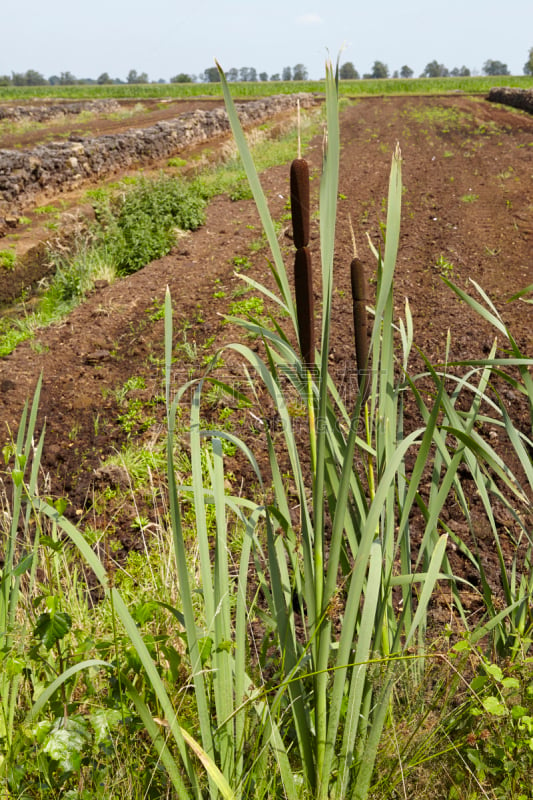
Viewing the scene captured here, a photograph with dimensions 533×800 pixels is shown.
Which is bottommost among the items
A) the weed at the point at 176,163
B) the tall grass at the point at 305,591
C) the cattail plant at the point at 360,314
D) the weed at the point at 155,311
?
the weed at the point at 155,311

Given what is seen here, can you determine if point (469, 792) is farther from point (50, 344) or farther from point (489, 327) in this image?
point (50, 344)

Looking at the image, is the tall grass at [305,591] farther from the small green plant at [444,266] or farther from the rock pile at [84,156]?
the rock pile at [84,156]

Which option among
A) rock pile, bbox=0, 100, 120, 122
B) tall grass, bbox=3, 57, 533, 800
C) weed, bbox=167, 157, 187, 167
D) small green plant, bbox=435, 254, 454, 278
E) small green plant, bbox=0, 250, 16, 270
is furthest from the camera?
rock pile, bbox=0, 100, 120, 122

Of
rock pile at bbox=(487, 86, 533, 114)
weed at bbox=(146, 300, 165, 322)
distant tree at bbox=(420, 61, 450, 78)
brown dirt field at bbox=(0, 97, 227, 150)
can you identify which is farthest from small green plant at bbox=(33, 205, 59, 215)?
distant tree at bbox=(420, 61, 450, 78)

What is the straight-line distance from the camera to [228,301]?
5.88m

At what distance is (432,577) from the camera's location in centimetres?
127

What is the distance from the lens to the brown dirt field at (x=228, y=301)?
405 cm

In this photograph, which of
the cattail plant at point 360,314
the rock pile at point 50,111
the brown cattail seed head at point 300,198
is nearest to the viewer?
the brown cattail seed head at point 300,198

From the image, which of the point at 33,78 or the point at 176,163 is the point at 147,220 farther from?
the point at 33,78

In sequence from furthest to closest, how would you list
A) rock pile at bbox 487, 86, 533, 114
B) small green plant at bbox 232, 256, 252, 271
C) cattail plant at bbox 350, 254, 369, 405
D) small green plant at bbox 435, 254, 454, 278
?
rock pile at bbox 487, 86, 533, 114 → small green plant at bbox 232, 256, 252, 271 → small green plant at bbox 435, 254, 454, 278 → cattail plant at bbox 350, 254, 369, 405

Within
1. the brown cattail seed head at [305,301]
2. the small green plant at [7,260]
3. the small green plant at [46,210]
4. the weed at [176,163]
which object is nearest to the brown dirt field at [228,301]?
the brown cattail seed head at [305,301]

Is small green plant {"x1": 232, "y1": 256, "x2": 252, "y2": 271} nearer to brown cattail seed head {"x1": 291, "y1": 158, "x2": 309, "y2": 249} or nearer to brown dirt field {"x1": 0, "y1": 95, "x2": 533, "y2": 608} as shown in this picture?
brown dirt field {"x1": 0, "y1": 95, "x2": 533, "y2": 608}

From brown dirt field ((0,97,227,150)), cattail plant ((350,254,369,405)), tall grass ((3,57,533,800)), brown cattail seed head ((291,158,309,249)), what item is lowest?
tall grass ((3,57,533,800))

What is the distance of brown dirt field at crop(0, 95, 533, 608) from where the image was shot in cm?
405
